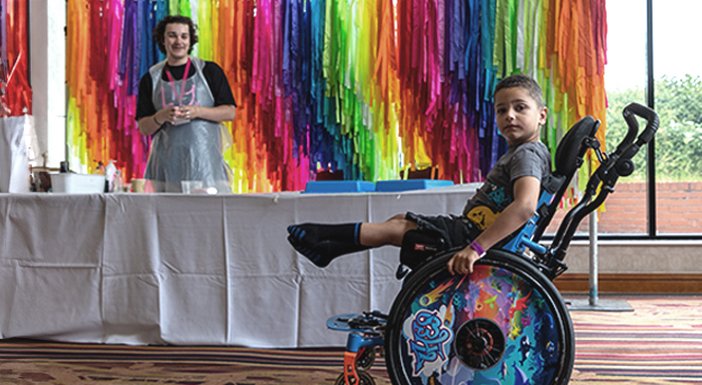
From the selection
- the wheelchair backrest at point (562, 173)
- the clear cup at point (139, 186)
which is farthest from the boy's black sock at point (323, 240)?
the clear cup at point (139, 186)

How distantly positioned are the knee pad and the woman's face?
149cm

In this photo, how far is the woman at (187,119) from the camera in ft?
10.2

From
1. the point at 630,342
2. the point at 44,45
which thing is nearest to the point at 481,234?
the point at 630,342

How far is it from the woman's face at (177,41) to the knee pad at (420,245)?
1488mm

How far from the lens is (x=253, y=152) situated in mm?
3740

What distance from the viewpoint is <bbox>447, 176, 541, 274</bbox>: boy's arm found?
1788mm

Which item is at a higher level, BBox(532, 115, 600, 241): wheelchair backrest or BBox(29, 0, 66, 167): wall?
BBox(29, 0, 66, 167): wall

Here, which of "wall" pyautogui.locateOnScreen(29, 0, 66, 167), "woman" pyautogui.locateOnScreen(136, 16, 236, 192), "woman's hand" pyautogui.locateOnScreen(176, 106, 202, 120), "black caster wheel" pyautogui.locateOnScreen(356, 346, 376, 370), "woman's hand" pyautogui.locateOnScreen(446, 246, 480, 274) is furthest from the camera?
"wall" pyautogui.locateOnScreen(29, 0, 66, 167)

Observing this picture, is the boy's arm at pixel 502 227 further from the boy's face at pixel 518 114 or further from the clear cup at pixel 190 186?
the clear cup at pixel 190 186

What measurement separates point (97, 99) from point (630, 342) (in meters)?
2.63

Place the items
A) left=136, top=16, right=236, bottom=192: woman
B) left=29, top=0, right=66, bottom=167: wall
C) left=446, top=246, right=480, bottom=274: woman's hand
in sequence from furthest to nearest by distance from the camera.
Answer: left=29, top=0, right=66, bottom=167: wall → left=136, top=16, right=236, bottom=192: woman → left=446, top=246, right=480, bottom=274: woman's hand

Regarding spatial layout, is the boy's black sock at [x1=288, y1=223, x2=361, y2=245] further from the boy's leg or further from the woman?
the woman

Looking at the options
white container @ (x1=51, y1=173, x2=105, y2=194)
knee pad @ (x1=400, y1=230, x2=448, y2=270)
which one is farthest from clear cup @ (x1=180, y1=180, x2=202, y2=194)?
knee pad @ (x1=400, y1=230, x2=448, y2=270)

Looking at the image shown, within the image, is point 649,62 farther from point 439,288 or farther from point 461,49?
point 439,288
